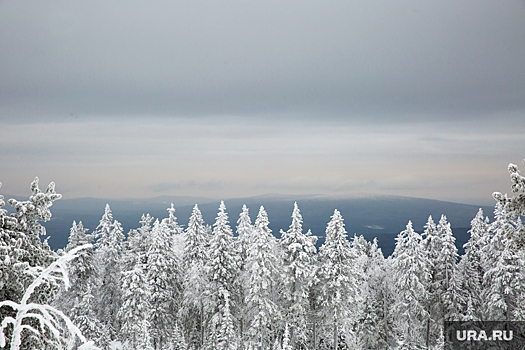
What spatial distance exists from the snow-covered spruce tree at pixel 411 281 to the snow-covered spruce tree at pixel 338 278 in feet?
15.5

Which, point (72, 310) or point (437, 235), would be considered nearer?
point (72, 310)

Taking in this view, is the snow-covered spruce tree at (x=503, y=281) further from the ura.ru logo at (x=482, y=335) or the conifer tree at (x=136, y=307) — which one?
the conifer tree at (x=136, y=307)

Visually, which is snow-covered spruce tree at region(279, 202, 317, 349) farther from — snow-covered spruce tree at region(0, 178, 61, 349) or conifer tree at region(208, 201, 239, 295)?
snow-covered spruce tree at region(0, 178, 61, 349)

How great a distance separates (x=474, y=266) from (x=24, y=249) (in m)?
36.8

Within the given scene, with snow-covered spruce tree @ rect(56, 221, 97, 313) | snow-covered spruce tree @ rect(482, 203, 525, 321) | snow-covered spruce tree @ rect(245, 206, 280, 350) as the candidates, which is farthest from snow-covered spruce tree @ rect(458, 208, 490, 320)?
snow-covered spruce tree @ rect(56, 221, 97, 313)

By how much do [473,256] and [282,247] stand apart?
19.1 m

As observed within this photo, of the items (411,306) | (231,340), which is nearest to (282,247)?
(231,340)

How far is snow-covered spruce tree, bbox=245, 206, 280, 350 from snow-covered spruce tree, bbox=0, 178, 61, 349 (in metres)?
16.4

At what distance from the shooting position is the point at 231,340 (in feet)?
98.1

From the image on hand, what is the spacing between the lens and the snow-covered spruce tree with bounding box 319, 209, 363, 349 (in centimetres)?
3028

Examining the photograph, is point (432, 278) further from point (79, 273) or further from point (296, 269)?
point (79, 273)

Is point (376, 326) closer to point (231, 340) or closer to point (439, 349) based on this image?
point (439, 349)

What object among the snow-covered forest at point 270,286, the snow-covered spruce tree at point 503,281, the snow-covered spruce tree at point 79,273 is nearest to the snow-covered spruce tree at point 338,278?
the snow-covered forest at point 270,286

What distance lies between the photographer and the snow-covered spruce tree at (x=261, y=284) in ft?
94.3
